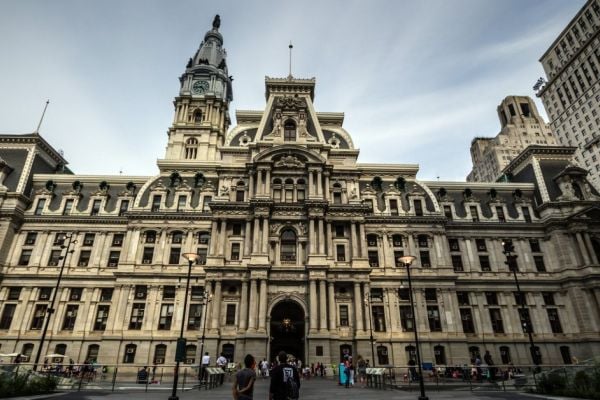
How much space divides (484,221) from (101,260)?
5022 cm

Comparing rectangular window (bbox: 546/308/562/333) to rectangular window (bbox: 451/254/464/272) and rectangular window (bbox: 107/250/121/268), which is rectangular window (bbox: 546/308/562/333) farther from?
rectangular window (bbox: 107/250/121/268)

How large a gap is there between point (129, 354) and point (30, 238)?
21216mm

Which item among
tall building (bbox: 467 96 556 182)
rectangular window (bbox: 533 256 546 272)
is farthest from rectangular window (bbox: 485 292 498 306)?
tall building (bbox: 467 96 556 182)

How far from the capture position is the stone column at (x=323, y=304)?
126 ft

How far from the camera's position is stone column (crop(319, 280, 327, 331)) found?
38281 millimetres

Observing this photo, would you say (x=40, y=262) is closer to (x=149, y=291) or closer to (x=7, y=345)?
(x=7, y=345)

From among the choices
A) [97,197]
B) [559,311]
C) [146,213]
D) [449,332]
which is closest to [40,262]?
[97,197]

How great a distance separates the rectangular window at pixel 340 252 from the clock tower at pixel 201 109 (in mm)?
49670

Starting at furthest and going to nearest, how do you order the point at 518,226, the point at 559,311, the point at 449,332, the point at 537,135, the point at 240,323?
1. the point at 537,135
2. the point at 518,226
3. the point at 559,311
4. the point at 449,332
5. the point at 240,323

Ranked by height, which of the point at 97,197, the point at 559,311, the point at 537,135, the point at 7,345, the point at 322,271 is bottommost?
the point at 7,345

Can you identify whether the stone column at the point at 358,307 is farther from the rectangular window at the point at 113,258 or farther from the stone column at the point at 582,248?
the rectangular window at the point at 113,258

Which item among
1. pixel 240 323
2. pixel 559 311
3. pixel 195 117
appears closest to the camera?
pixel 240 323

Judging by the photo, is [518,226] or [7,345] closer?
[7,345]

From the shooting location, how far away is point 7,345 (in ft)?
135
